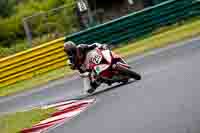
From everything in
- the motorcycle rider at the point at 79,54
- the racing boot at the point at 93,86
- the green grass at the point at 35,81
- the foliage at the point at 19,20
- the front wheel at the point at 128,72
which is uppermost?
the foliage at the point at 19,20

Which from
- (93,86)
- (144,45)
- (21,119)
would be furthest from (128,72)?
(144,45)

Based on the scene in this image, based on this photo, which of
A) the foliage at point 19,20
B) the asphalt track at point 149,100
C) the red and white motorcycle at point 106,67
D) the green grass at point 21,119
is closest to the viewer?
the asphalt track at point 149,100

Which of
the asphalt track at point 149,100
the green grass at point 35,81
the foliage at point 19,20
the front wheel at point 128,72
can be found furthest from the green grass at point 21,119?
the foliage at point 19,20

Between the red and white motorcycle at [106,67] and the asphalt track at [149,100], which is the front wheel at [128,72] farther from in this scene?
the asphalt track at [149,100]

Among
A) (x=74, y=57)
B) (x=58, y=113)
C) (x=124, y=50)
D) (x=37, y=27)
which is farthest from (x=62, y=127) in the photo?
(x=37, y=27)

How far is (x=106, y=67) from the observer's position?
15.3 meters

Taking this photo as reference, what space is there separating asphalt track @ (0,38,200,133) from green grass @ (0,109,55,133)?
3.68ft

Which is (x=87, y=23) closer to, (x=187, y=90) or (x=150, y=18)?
(x=150, y=18)

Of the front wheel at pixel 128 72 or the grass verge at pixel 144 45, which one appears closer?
the front wheel at pixel 128 72

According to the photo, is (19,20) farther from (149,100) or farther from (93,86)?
(149,100)

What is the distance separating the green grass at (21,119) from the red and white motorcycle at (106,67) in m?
1.35

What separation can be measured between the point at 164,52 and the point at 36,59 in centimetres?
635

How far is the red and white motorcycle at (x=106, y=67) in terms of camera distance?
49.3 feet

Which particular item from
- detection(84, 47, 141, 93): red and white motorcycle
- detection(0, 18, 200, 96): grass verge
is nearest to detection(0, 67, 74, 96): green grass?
detection(0, 18, 200, 96): grass verge
